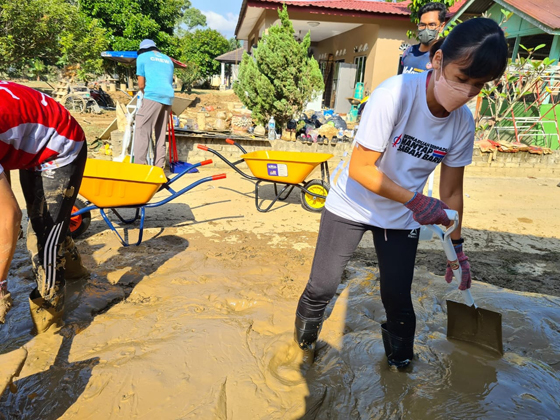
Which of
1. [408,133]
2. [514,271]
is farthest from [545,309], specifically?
[408,133]

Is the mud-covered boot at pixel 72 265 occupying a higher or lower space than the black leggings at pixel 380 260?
lower

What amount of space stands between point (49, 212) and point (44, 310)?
570mm

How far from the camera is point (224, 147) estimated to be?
7.05 meters

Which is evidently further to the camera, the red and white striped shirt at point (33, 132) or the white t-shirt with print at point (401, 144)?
the red and white striped shirt at point (33, 132)

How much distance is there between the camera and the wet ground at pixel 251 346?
6.46 ft

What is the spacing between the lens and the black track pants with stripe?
6.91 ft

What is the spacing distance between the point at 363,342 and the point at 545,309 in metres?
1.50

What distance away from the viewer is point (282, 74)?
23.7 ft

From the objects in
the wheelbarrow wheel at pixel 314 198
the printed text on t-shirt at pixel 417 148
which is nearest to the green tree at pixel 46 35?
the wheelbarrow wheel at pixel 314 198

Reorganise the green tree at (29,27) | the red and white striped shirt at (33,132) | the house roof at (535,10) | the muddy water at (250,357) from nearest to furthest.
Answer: the red and white striped shirt at (33,132), the muddy water at (250,357), the house roof at (535,10), the green tree at (29,27)

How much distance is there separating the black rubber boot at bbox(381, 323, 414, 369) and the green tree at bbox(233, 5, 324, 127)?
5.85m

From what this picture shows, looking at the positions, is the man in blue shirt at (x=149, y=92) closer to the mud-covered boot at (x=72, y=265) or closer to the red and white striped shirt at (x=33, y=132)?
the mud-covered boot at (x=72, y=265)

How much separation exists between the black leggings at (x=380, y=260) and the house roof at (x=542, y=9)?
387 inches

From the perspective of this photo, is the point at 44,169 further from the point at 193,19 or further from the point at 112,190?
the point at 193,19
